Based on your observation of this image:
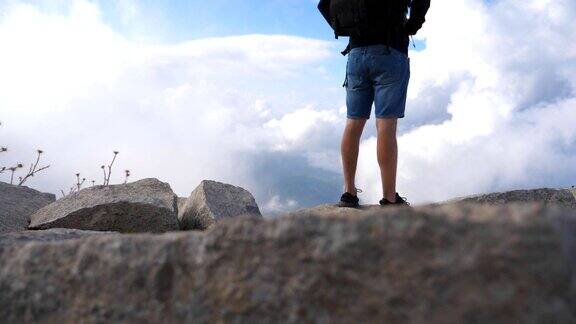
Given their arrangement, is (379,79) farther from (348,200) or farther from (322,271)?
(322,271)

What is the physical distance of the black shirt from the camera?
4.26 meters

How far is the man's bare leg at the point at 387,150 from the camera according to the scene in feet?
13.9

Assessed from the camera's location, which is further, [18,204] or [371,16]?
[18,204]

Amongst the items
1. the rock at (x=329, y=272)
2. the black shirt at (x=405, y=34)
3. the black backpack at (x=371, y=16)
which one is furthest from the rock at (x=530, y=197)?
the rock at (x=329, y=272)

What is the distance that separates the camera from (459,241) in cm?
132

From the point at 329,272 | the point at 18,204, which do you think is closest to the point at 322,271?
the point at 329,272

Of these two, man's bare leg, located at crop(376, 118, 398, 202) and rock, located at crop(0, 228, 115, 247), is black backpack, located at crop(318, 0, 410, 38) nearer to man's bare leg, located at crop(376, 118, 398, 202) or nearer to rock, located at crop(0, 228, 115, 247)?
man's bare leg, located at crop(376, 118, 398, 202)

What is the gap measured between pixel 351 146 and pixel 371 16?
1.02 meters

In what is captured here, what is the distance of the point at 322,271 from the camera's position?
143 cm

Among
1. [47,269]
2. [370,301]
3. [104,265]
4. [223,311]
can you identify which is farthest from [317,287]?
[47,269]

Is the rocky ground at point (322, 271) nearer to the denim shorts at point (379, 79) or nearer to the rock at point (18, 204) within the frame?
the denim shorts at point (379, 79)

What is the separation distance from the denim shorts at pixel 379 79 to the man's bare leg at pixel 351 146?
66mm

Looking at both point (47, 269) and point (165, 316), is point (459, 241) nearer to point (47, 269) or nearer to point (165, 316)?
point (165, 316)

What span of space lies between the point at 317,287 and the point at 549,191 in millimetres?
4696
